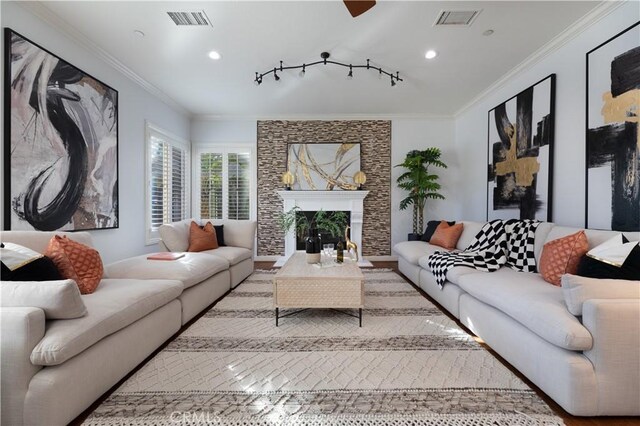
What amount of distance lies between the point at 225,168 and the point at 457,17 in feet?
14.5

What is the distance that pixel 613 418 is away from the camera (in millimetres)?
1400

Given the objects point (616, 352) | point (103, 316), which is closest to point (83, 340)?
point (103, 316)

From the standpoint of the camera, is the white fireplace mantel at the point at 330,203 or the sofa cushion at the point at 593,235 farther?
the white fireplace mantel at the point at 330,203

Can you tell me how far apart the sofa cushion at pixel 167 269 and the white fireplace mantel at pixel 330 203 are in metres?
2.52

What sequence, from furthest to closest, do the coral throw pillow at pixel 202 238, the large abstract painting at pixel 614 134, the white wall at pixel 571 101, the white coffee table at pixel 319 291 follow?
1. the coral throw pillow at pixel 202 238
2. the white wall at pixel 571 101
3. the white coffee table at pixel 319 291
4. the large abstract painting at pixel 614 134

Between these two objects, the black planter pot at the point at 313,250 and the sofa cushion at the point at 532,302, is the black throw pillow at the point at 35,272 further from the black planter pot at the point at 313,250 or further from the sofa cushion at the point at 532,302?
the sofa cushion at the point at 532,302

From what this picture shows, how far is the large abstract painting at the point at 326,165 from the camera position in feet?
17.7

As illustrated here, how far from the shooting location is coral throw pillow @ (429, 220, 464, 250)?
3834 mm

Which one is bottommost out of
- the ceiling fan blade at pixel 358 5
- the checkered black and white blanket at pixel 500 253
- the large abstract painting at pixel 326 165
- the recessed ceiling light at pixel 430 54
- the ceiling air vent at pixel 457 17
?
the checkered black and white blanket at pixel 500 253

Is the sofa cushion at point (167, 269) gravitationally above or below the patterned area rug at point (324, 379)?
above

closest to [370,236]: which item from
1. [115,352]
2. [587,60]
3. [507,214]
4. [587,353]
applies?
[507,214]

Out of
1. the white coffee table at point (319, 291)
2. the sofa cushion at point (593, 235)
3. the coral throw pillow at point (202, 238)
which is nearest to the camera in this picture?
the sofa cushion at point (593, 235)

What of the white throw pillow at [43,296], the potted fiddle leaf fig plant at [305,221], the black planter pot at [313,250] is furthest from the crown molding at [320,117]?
the white throw pillow at [43,296]

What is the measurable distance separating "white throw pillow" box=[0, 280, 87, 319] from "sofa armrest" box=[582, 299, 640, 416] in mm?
2551
